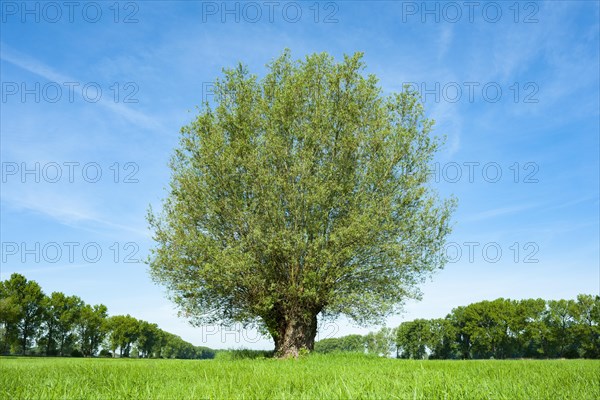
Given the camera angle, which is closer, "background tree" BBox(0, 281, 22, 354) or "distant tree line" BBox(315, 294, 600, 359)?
"background tree" BBox(0, 281, 22, 354)

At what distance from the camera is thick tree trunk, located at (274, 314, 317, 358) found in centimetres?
2466

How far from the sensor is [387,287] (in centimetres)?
2483

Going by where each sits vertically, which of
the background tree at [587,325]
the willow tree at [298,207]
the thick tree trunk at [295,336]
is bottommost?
the background tree at [587,325]

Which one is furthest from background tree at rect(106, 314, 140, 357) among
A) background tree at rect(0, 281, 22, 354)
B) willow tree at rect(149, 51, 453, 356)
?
willow tree at rect(149, 51, 453, 356)

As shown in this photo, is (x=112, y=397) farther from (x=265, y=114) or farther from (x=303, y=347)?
(x=265, y=114)

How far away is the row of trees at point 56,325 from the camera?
8550 centimetres

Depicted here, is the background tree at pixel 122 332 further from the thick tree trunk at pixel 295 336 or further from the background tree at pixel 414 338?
the thick tree trunk at pixel 295 336

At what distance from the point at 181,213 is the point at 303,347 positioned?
34.4 feet

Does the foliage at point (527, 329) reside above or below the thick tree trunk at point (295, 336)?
below

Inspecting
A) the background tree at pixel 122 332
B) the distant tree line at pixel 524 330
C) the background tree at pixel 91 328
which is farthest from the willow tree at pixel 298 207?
the background tree at pixel 122 332

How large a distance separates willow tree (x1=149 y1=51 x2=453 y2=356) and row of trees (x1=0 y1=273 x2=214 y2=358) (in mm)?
73641

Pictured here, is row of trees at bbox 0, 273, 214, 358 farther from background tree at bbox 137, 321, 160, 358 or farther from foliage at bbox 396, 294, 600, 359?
foliage at bbox 396, 294, 600, 359

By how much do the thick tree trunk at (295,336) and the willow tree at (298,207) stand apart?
7cm

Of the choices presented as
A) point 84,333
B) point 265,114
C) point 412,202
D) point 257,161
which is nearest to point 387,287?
point 412,202
